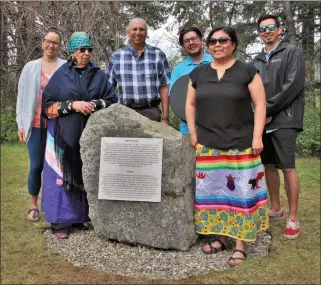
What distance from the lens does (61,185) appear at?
3.92 m

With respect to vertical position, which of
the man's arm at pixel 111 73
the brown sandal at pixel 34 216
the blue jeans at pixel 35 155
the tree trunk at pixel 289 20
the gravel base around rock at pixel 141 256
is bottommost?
the gravel base around rock at pixel 141 256

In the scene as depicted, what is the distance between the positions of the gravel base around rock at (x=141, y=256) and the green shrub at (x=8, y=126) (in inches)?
253

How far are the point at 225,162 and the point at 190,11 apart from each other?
977 centimetres

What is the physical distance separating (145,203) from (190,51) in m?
1.53

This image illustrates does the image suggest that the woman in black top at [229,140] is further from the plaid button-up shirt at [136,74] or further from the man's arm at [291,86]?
the plaid button-up shirt at [136,74]

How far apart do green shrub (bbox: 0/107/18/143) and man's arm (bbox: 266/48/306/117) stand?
7.66 m

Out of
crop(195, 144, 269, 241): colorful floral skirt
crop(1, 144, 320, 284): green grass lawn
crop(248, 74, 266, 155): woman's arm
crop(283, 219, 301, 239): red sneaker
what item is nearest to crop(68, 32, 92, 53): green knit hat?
crop(195, 144, 269, 241): colorful floral skirt

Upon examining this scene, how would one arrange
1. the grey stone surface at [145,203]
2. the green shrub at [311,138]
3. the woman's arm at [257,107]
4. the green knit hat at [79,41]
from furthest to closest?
1. the green shrub at [311,138]
2. the green knit hat at [79,41]
3. the grey stone surface at [145,203]
4. the woman's arm at [257,107]

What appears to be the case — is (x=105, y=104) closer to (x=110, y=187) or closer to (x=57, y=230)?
(x=110, y=187)

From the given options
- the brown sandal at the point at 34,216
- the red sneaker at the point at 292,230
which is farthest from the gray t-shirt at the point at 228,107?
the brown sandal at the point at 34,216

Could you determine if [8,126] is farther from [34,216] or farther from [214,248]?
[214,248]

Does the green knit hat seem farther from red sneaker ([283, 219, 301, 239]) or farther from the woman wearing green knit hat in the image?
red sneaker ([283, 219, 301, 239])

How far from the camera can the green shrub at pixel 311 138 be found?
8613 mm

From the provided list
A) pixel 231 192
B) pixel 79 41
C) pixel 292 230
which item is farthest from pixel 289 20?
pixel 231 192
